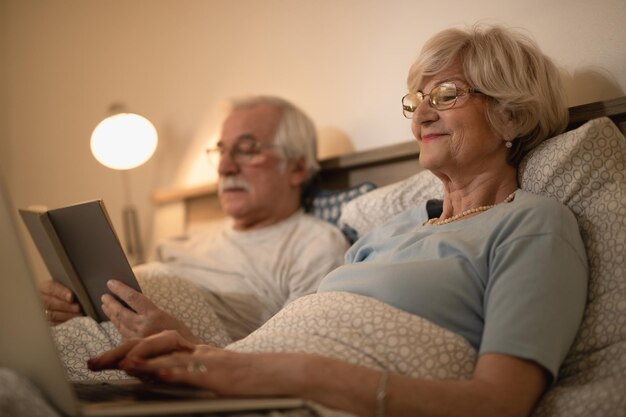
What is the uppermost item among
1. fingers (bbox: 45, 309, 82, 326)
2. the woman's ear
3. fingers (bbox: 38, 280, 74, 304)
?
the woman's ear

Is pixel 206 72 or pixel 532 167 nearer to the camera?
pixel 532 167

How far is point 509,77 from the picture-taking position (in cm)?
123

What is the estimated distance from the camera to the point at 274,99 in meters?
2.07

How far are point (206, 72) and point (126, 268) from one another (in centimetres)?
146

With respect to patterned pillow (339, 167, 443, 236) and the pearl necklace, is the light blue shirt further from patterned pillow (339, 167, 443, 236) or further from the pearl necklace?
patterned pillow (339, 167, 443, 236)

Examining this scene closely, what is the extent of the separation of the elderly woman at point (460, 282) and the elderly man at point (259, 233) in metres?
0.40

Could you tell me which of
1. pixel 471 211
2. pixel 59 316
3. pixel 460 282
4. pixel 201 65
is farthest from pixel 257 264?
pixel 201 65

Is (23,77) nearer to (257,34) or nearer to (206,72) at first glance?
(206,72)

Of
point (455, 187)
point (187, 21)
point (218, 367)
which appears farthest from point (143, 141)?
point (218, 367)

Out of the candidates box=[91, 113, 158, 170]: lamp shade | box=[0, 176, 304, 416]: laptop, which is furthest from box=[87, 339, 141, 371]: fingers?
box=[91, 113, 158, 170]: lamp shade

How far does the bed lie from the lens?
94 centimetres

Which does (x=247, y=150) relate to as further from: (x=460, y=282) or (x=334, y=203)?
(x=460, y=282)

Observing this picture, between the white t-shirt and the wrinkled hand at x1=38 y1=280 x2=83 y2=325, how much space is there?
1.11 ft

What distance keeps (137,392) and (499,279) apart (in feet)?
1.87
